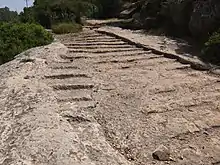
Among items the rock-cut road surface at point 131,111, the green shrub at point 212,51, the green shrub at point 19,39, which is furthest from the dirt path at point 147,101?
the green shrub at point 19,39

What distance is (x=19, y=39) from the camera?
953 centimetres

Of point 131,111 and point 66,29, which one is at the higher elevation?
point 66,29

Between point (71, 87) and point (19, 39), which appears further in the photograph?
point (19, 39)

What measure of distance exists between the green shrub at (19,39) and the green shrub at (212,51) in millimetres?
4380

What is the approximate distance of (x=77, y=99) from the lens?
171 inches

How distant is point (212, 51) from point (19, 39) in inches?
202

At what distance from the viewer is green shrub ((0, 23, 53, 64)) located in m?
9.11

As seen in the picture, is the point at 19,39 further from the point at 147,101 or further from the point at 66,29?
the point at 147,101

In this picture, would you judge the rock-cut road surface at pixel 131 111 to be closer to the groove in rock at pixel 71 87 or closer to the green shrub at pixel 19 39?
the groove in rock at pixel 71 87

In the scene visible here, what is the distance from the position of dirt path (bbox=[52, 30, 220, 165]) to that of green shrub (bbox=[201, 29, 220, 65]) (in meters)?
0.64

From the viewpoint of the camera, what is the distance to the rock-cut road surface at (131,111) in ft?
9.95

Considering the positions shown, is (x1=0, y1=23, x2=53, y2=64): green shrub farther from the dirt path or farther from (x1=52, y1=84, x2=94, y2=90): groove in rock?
(x1=52, y1=84, x2=94, y2=90): groove in rock

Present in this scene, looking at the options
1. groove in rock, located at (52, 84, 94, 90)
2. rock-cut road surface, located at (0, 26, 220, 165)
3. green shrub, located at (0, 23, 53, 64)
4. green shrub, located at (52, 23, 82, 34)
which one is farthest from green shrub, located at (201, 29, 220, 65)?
green shrub, located at (52, 23, 82, 34)

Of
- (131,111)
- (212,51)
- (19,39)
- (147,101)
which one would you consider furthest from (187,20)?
(131,111)
